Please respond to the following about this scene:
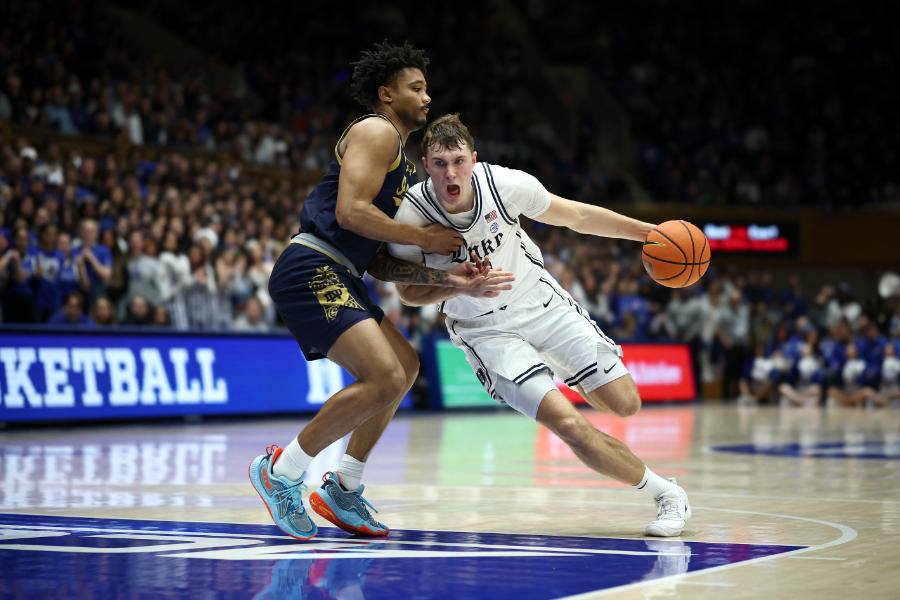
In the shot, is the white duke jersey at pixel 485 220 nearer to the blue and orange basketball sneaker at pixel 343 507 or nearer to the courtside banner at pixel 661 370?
the blue and orange basketball sneaker at pixel 343 507

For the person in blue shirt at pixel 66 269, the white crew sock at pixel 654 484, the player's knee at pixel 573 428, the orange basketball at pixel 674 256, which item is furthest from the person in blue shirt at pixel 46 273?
the white crew sock at pixel 654 484

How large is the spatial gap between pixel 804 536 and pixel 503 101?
1067 inches

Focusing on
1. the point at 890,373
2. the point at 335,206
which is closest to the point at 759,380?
the point at 890,373

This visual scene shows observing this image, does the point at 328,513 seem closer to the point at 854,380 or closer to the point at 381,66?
the point at 381,66

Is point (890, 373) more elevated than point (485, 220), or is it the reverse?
point (485, 220)

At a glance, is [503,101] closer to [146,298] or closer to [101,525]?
[146,298]

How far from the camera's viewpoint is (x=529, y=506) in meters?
6.79

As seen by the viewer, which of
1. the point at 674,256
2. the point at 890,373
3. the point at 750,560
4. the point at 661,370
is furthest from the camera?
the point at 661,370

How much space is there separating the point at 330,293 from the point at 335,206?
46 cm

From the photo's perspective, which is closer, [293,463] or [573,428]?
[293,463]

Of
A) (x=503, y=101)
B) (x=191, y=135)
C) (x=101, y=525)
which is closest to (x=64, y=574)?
(x=101, y=525)

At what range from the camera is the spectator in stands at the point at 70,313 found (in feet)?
44.7

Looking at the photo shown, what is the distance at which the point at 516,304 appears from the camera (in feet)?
19.6

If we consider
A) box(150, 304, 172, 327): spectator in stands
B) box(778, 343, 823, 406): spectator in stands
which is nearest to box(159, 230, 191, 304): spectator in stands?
box(150, 304, 172, 327): spectator in stands
